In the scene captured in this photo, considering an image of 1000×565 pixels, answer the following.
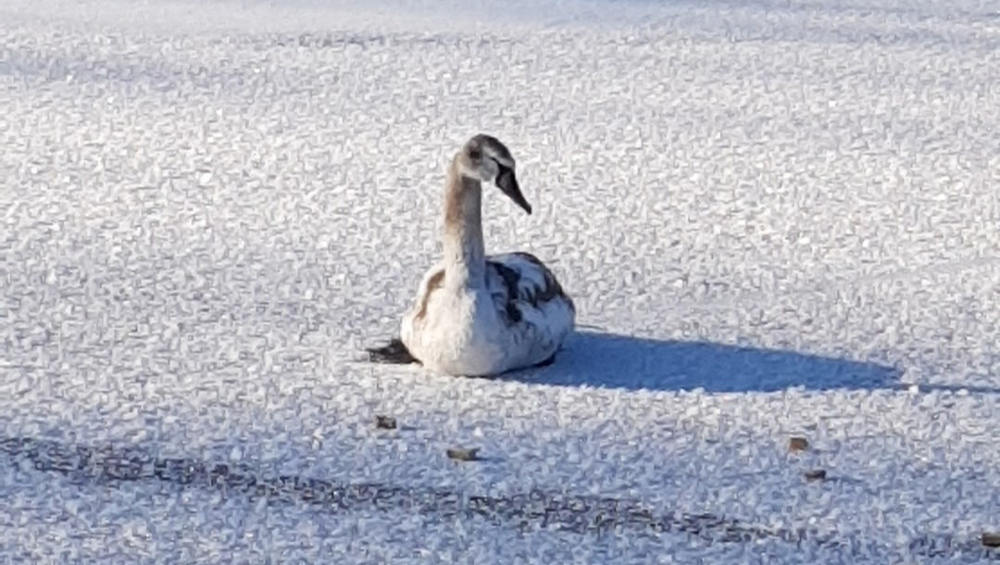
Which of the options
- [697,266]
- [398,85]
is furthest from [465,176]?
[398,85]

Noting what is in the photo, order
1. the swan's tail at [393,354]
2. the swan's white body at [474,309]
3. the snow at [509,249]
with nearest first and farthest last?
the snow at [509,249]
the swan's white body at [474,309]
the swan's tail at [393,354]

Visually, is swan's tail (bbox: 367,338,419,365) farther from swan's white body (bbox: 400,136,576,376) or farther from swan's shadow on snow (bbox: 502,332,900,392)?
swan's shadow on snow (bbox: 502,332,900,392)

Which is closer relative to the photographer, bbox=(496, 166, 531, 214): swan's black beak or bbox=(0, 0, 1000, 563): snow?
bbox=(0, 0, 1000, 563): snow

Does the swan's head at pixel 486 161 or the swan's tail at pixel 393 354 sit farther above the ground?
the swan's head at pixel 486 161

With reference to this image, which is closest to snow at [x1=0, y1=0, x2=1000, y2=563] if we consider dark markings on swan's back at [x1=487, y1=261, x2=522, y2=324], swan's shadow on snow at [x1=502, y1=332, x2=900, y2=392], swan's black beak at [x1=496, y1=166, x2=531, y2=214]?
swan's shadow on snow at [x1=502, y1=332, x2=900, y2=392]

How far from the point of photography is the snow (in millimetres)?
3844

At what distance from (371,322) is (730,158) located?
1.67m

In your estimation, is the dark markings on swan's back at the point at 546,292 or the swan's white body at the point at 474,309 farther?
the dark markings on swan's back at the point at 546,292

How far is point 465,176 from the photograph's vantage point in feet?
14.8

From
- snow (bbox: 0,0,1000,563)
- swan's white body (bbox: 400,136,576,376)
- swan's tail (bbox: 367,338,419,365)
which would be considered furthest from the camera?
swan's tail (bbox: 367,338,419,365)

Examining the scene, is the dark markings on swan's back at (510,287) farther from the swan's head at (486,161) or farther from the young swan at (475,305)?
the swan's head at (486,161)

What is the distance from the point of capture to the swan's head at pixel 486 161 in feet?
14.7

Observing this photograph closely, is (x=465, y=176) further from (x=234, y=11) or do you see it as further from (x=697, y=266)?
(x=234, y=11)

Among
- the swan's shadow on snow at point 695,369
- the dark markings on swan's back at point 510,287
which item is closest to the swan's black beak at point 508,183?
the dark markings on swan's back at point 510,287
